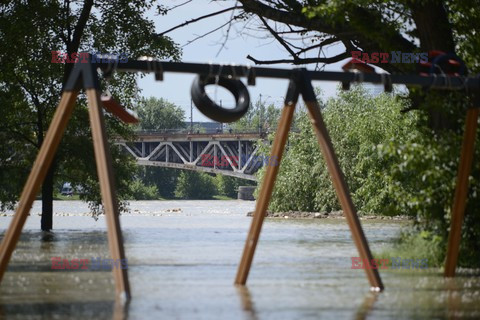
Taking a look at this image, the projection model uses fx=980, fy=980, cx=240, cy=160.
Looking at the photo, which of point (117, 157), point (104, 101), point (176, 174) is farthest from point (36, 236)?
point (176, 174)

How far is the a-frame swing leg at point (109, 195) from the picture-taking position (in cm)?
977

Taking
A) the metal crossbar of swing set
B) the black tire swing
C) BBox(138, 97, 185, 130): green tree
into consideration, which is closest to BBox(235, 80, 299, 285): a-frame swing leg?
the metal crossbar of swing set

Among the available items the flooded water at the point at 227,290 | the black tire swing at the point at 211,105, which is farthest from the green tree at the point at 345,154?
the black tire swing at the point at 211,105

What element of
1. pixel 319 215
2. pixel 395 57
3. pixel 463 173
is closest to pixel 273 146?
pixel 463 173

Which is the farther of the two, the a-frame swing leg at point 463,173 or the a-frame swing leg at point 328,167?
the a-frame swing leg at point 463,173

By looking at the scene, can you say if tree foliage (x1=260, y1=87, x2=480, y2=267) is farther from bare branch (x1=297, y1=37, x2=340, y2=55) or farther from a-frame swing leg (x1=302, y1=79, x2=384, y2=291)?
a-frame swing leg (x1=302, y1=79, x2=384, y2=291)

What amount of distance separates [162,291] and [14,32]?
622 inches

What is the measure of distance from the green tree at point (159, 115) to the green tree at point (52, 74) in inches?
3450

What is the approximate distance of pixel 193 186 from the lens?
10469 cm

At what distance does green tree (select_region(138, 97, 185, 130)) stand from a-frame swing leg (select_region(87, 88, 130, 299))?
106m

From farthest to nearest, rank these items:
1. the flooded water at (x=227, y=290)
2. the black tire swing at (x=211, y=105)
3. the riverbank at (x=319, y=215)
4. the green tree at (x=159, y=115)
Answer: the green tree at (x=159, y=115), the riverbank at (x=319, y=215), the black tire swing at (x=211, y=105), the flooded water at (x=227, y=290)

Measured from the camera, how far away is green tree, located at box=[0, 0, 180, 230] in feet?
85.2

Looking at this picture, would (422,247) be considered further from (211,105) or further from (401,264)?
(211,105)

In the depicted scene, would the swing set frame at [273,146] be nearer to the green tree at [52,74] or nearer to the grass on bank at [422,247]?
the grass on bank at [422,247]
